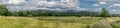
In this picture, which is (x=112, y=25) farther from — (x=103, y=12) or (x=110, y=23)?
(x=103, y=12)

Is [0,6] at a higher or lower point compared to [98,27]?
lower

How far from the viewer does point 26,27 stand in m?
24.6

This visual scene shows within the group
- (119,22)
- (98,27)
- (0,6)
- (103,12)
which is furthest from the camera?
(0,6)

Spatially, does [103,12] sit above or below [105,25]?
below

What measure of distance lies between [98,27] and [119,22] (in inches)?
99.5

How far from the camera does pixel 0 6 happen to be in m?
116

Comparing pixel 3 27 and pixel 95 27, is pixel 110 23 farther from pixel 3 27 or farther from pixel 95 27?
pixel 3 27

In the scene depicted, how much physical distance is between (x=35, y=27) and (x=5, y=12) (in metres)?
82.9

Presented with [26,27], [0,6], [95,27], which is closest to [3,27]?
[26,27]

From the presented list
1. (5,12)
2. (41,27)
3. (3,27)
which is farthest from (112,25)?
(5,12)

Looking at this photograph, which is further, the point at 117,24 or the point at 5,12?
the point at 5,12

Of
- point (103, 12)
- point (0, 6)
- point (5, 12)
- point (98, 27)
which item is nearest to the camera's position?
point (98, 27)

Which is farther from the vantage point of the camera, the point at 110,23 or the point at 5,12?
the point at 5,12

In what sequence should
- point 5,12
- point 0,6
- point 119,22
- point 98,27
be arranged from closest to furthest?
1. point 98,27
2. point 119,22
3. point 5,12
4. point 0,6
